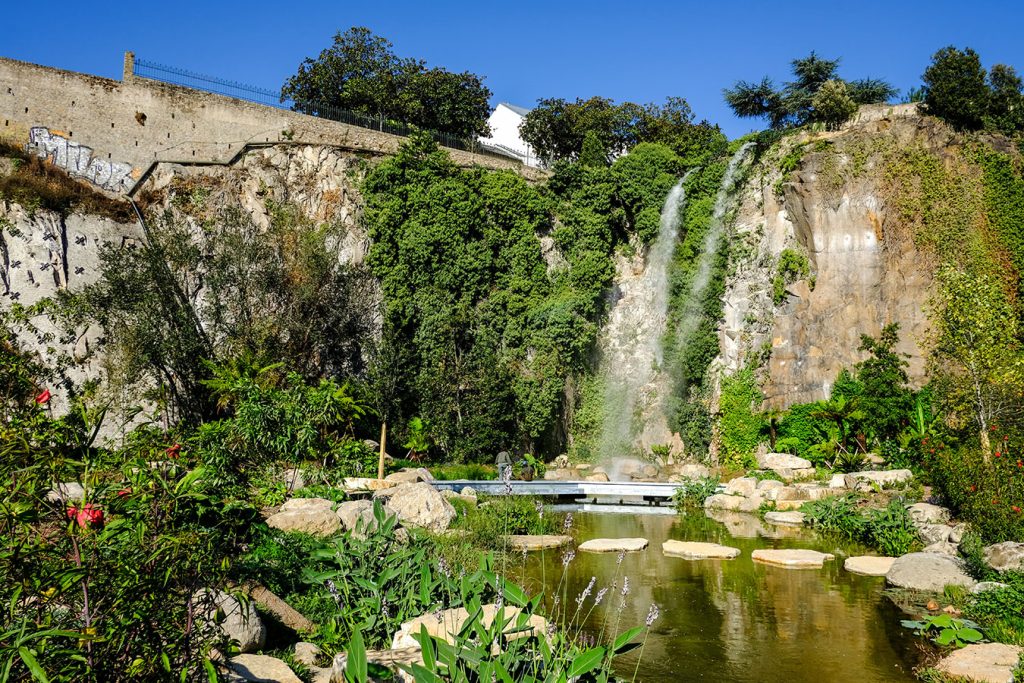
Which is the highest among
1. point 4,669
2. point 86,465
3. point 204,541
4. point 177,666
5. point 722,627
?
point 86,465

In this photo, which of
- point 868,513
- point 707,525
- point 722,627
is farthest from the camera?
point 707,525

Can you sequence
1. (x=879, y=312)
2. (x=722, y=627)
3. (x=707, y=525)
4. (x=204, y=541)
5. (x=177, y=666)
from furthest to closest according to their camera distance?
(x=879, y=312), (x=707, y=525), (x=722, y=627), (x=204, y=541), (x=177, y=666)

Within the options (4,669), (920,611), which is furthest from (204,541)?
(920,611)

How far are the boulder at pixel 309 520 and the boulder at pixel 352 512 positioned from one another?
17 cm

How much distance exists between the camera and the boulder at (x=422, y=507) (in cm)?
1169

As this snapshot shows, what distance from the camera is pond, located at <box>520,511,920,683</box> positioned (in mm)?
7391

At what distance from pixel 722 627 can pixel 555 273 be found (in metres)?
16.1

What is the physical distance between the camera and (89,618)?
3.11m

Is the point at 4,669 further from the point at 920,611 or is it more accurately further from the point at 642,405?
the point at 642,405

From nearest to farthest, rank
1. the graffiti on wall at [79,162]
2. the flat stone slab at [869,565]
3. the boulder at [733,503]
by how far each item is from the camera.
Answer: the flat stone slab at [869,565], the boulder at [733,503], the graffiti on wall at [79,162]

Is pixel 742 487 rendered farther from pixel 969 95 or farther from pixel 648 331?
pixel 969 95

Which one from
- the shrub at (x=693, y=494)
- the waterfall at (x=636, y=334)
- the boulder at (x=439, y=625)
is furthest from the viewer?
the waterfall at (x=636, y=334)

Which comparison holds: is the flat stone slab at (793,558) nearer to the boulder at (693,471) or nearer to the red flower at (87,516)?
the boulder at (693,471)

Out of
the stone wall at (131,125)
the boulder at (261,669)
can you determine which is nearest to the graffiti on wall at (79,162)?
the stone wall at (131,125)
